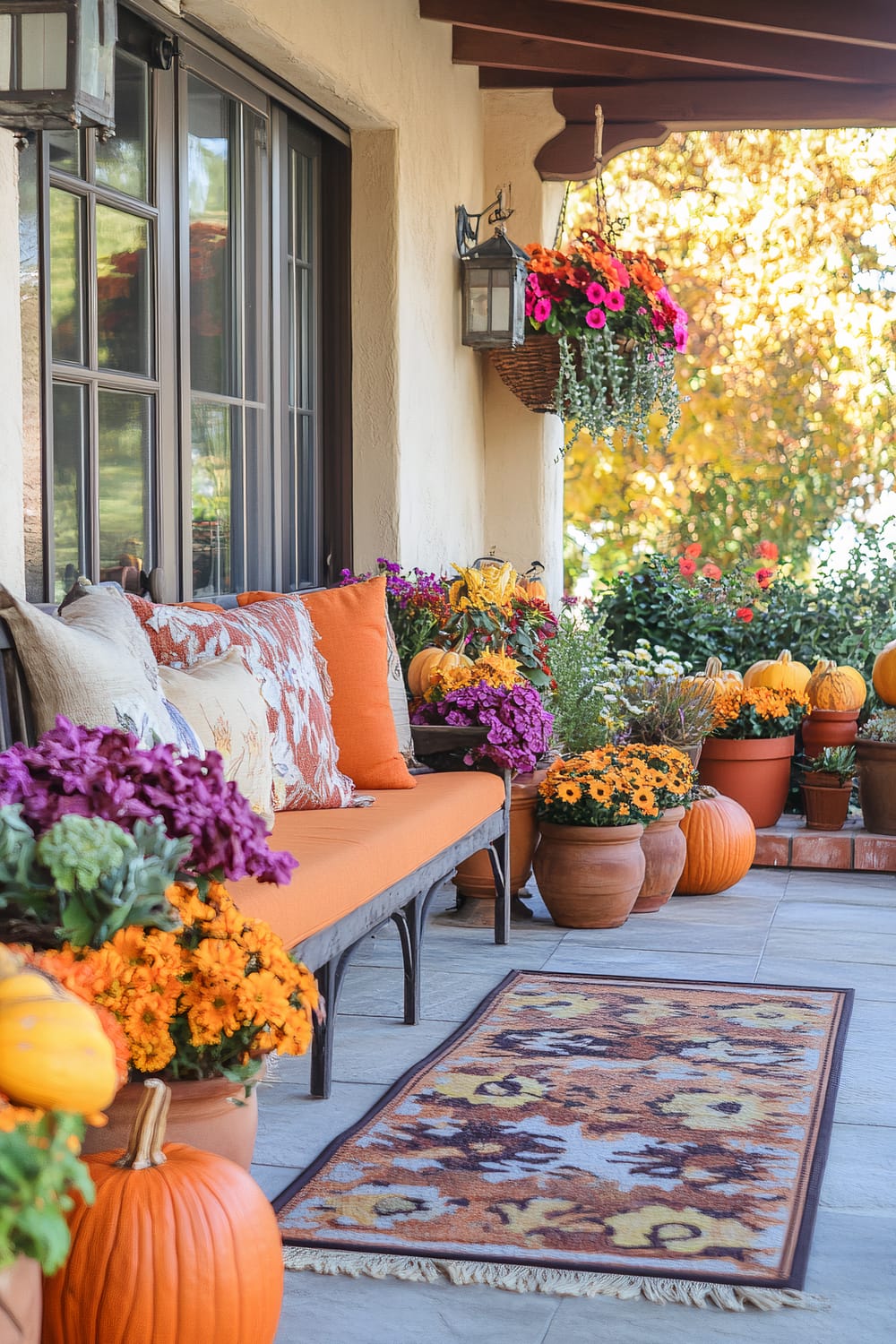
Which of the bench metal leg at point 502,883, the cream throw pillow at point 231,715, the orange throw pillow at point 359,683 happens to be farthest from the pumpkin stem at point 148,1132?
the bench metal leg at point 502,883

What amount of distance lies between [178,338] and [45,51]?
1.22 metres

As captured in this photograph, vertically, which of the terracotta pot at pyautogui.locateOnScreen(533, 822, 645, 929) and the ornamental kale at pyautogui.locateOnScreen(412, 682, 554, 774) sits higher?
the ornamental kale at pyautogui.locateOnScreen(412, 682, 554, 774)

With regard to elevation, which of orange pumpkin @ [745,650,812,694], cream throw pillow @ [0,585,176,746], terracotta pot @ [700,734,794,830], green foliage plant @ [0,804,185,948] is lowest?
terracotta pot @ [700,734,794,830]

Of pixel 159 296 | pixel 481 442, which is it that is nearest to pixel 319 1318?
pixel 159 296

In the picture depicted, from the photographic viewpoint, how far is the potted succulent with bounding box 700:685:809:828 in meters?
5.44

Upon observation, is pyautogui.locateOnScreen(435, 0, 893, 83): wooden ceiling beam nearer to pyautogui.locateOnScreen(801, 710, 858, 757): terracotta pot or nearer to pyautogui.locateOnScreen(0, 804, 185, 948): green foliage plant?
pyautogui.locateOnScreen(801, 710, 858, 757): terracotta pot

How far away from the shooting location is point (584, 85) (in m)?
5.82

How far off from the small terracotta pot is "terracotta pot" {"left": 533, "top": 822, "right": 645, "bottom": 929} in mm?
1393

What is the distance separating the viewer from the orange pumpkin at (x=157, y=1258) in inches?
64.8

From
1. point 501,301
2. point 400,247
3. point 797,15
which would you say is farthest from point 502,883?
point 797,15

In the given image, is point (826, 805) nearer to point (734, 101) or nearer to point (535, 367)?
point (535, 367)

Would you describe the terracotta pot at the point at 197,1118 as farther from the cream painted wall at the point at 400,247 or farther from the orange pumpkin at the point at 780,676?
the orange pumpkin at the point at 780,676

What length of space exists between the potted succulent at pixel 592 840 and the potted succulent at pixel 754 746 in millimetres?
1138

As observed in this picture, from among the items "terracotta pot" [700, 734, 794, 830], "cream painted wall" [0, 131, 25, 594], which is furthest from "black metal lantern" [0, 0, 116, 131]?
"terracotta pot" [700, 734, 794, 830]
